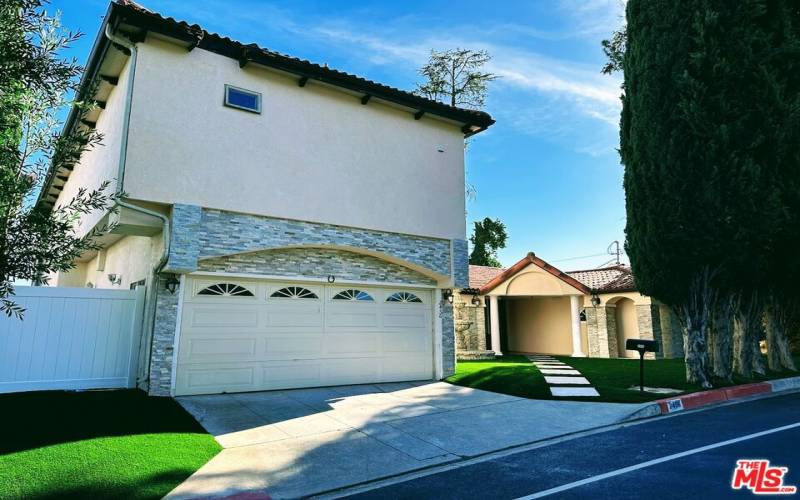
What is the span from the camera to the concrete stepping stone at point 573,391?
978cm

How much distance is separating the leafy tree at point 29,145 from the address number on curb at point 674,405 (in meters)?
9.60

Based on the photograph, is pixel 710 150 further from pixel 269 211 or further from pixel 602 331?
pixel 602 331

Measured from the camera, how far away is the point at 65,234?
179 inches

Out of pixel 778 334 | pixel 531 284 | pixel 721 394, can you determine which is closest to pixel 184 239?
pixel 721 394

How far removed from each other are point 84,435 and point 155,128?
5431 mm

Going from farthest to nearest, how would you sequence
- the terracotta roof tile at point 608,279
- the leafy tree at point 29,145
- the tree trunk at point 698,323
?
the terracotta roof tile at point 608,279
the tree trunk at point 698,323
the leafy tree at point 29,145

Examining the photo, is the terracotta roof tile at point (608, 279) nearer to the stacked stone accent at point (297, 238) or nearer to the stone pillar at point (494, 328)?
the stone pillar at point (494, 328)

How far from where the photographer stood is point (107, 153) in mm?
9703

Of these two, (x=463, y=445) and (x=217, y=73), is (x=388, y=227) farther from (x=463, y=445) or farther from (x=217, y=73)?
(x=463, y=445)

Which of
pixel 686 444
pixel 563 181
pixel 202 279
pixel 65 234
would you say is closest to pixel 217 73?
pixel 202 279

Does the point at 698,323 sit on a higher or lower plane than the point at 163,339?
higher

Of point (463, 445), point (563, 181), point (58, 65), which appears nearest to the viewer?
point (58, 65)

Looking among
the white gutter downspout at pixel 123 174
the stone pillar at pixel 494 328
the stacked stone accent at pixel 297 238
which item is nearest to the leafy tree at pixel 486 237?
the stone pillar at pixel 494 328

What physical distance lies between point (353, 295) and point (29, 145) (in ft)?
24.3
